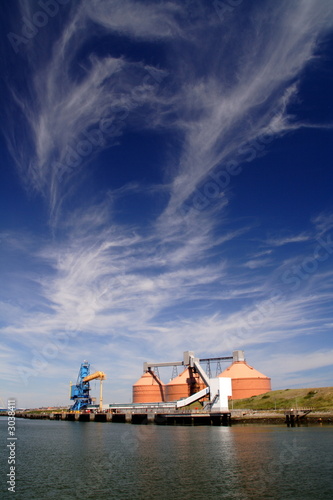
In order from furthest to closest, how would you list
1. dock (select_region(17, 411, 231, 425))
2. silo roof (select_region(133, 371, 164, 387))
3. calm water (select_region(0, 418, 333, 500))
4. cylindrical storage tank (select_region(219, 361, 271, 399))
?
silo roof (select_region(133, 371, 164, 387)) → cylindrical storage tank (select_region(219, 361, 271, 399)) → dock (select_region(17, 411, 231, 425)) → calm water (select_region(0, 418, 333, 500))

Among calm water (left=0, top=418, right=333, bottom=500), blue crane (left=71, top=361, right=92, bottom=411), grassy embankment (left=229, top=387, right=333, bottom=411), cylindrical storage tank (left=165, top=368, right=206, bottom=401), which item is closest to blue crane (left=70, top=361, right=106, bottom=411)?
blue crane (left=71, top=361, right=92, bottom=411)

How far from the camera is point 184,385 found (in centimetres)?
12194

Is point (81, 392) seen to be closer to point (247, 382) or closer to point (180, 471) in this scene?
point (247, 382)

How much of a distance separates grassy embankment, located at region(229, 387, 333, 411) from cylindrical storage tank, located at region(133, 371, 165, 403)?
2947 centimetres

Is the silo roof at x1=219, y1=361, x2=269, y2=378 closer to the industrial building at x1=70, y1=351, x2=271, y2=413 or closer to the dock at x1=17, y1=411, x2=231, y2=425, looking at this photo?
the industrial building at x1=70, y1=351, x2=271, y2=413

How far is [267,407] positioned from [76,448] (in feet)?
210

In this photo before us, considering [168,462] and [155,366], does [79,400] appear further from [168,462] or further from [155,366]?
[168,462]

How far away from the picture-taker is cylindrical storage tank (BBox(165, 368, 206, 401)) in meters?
118

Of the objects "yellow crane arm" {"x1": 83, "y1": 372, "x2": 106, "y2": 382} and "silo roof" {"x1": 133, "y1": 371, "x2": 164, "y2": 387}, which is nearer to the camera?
"yellow crane arm" {"x1": 83, "y1": 372, "x2": 106, "y2": 382}

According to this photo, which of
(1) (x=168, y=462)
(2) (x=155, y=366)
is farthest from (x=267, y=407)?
(1) (x=168, y=462)

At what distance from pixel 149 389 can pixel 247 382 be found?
34847 mm

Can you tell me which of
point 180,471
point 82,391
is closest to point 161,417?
point 82,391

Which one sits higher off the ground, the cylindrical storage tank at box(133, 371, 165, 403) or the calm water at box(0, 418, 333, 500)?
the calm water at box(0, 418, 333, 500)

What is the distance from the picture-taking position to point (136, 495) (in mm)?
24422
